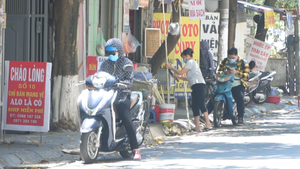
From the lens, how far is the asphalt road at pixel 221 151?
807cm

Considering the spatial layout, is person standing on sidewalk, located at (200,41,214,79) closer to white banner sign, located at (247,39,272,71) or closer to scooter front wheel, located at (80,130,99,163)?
white banner sign, located at (247,39,272,71)

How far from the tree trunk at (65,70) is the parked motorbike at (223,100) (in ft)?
12.4

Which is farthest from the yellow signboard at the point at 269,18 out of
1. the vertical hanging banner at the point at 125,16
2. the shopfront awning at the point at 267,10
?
the vertical hanging banner at the point at 125,16

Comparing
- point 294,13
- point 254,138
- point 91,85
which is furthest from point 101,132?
point 294,13

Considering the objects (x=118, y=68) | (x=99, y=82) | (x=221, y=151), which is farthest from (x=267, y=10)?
(x=99, y=82)

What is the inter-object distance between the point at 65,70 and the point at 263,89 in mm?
10152

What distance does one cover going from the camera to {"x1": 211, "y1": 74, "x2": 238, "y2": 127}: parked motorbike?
1388 centimetres

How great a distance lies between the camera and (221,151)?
9.39 meters

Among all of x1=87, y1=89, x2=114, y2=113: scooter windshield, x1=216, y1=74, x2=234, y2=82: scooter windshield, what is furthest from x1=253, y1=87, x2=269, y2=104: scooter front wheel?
x1=87, y1=89, x2=114, y2=113: scooter windshield

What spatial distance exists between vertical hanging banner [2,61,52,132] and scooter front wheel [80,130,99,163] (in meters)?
1.28

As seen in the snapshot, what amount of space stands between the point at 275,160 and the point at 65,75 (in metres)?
4.67

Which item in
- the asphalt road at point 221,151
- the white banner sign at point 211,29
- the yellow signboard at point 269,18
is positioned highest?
the yellow signboard at point 269,18

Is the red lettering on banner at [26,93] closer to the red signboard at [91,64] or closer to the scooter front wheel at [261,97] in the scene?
the red signboard at [91,64]

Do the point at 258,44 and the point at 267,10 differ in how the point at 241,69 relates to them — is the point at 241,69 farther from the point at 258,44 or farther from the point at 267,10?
the point at 258,44
